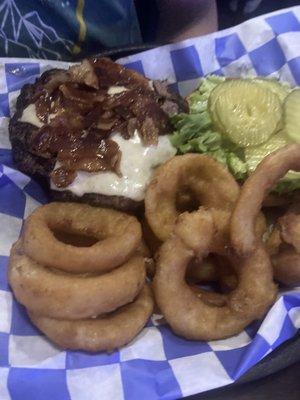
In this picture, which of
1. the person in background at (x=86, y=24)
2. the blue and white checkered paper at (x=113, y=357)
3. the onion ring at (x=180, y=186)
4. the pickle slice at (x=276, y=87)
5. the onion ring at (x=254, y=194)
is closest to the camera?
the blue and white checkered paper at (x=113, y=357)

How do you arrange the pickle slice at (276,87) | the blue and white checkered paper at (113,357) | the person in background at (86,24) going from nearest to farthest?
1. the blue and white checkered paper at (113,357)
2. the pickle slice at (276,87)
3. the person in background at (86,24)

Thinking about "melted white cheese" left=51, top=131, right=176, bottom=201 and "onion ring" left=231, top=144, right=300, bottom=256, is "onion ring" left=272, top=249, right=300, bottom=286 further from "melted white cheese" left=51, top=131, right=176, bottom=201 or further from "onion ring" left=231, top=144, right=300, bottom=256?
"melted white cheese" left=51, top=131, right=176, bottom=201

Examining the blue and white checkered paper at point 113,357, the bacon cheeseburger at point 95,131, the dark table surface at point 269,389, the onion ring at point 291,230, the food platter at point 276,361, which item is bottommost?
the dark table surface at point 269,389

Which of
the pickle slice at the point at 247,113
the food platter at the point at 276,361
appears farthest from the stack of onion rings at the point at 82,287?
the pickle slice at the point at 247,113

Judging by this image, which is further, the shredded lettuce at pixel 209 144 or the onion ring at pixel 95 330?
the shredded lettuce at pixel 209 144

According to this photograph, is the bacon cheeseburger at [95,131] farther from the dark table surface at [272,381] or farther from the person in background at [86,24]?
the dark table surface at [272,381]

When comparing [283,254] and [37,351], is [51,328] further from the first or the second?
[283,254]

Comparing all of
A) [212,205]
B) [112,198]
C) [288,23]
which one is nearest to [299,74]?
[288,23]

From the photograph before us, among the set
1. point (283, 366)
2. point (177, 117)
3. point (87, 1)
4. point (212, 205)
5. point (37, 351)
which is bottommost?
point (283, 366)
